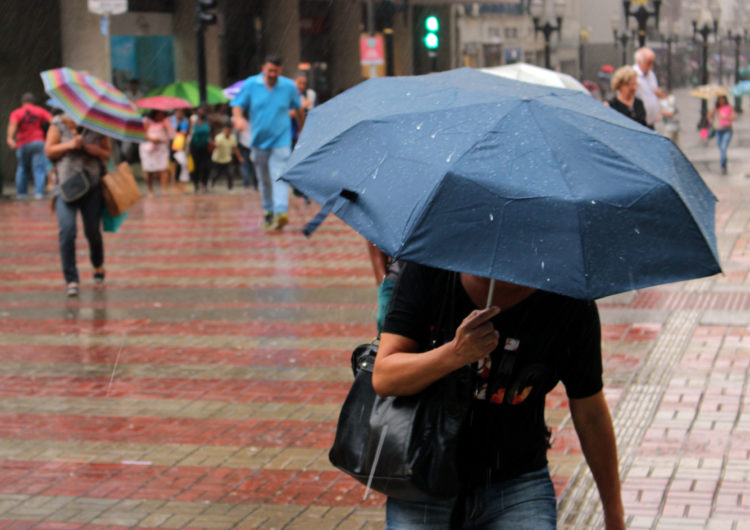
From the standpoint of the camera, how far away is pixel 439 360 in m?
2.71

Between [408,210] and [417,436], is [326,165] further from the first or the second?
[417,436]

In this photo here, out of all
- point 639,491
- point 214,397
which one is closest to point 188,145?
point 214,397

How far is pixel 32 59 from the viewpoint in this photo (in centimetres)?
2894

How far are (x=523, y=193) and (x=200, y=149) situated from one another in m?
20.3

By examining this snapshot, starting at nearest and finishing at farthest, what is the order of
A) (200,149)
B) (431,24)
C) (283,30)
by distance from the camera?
1. (431,24)
2. (200,149)
3. (283,30)

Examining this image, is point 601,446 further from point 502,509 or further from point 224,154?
point 224,154

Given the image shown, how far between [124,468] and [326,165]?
318cm

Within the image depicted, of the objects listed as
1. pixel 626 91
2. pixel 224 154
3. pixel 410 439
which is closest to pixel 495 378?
pixel 410 439

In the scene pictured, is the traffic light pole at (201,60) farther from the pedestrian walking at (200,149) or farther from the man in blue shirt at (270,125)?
the man in blue shirt at (270,125)

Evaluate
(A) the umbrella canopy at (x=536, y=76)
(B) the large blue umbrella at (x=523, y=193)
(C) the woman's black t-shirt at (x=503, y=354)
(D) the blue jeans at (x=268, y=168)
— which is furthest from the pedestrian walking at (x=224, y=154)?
(C) the woman's black t-shirt at (x=503, y=354)

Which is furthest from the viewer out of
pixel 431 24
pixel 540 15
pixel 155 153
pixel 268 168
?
pixel 540 15

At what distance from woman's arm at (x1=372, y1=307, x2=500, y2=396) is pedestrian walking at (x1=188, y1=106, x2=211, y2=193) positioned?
790 inches

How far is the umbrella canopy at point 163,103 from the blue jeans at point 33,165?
3.17m

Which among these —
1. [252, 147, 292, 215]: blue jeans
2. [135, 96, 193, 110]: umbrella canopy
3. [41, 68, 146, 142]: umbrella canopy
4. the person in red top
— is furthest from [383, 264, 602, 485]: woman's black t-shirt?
[135, 96, 193, 110]: umbrella canopy
